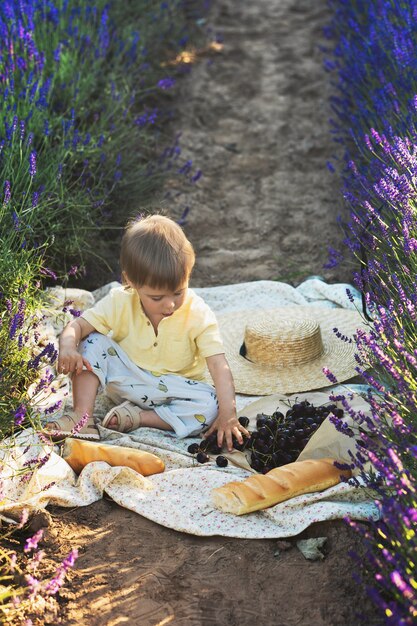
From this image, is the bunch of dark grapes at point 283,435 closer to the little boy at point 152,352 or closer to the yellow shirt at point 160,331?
the little boy at point 152,352

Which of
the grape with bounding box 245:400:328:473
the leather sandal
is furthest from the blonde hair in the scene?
the grape with bounding box 245:400:328:473

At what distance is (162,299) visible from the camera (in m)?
3.14

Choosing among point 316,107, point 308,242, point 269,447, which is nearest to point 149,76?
point 316,107

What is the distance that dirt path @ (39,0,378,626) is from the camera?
7.70ft

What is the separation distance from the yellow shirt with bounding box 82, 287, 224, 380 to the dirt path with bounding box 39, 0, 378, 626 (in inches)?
26.7

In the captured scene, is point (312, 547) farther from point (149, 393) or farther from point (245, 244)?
point (245, 244)

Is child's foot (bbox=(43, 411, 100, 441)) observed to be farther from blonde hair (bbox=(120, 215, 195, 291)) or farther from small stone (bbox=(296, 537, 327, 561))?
small stone (bbox=(296, 537, 327, 561))

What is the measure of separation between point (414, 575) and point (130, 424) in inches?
57.1

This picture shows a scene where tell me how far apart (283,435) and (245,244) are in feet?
6.93

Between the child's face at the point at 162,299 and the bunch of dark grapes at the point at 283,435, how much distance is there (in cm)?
48

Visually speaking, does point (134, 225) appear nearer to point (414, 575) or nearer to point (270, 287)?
point (270, 287)

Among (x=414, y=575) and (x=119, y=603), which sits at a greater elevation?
(x=414, y=575)

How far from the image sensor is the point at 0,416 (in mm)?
2764

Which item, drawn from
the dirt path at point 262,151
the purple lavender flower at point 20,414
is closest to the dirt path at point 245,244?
the dirt path at point 262,151
